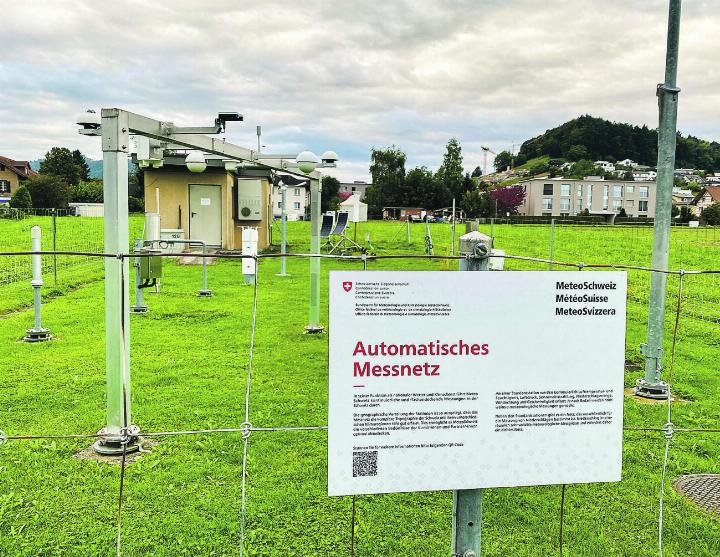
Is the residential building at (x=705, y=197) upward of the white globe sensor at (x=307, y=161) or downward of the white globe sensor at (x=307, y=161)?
upward

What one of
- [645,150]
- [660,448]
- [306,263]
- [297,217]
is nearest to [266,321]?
[660,448]

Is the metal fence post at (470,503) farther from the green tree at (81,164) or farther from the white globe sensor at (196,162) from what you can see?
the green tree at (81,164)

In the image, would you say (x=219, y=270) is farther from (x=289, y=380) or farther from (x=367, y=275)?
(x=367, y=275)

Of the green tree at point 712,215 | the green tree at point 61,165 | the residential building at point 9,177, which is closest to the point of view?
the green tree at point 712,215

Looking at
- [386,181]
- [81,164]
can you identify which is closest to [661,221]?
[386,181]

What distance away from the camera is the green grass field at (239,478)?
353cm

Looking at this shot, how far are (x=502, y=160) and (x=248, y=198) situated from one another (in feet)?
490

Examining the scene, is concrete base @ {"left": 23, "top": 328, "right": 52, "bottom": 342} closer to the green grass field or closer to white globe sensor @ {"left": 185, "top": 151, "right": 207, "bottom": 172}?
the green grass field

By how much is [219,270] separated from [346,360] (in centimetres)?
1606

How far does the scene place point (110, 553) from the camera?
3.36 meters

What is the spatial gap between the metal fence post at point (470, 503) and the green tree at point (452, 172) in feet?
245

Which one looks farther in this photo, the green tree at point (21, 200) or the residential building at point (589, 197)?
the residential building at point (589, 197)

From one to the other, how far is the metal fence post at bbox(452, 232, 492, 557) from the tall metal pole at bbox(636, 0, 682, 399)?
423 centimetres

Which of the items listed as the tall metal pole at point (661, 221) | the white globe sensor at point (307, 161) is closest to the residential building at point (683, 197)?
the white globe sensor at point (307, 161)
